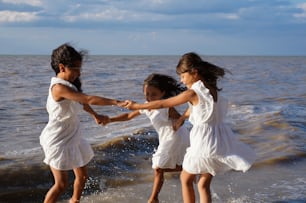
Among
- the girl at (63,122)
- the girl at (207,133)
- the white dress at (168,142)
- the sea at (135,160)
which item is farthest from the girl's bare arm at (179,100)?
the sea at (135,160)

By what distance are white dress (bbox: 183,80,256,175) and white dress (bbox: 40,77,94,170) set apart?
1108 mm

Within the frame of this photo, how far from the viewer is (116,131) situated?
9.62 metres

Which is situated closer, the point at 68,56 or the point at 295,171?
the point at 68,56

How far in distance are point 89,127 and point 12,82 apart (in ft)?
35.7

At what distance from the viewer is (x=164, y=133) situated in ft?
16.8

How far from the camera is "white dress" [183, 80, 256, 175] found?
4266mm

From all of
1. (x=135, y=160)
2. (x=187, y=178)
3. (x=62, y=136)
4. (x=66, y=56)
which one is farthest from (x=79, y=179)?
(x=135, y=160)

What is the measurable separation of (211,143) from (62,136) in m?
1.41

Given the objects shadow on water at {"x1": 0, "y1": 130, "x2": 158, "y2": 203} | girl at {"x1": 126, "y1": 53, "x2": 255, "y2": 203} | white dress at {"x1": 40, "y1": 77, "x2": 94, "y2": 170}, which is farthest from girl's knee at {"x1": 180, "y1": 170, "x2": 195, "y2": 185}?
shadow on water at {"x1": 0, "y1": 130, "x2": 158, "y2": 203}

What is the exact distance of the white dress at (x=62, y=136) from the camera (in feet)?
14.9

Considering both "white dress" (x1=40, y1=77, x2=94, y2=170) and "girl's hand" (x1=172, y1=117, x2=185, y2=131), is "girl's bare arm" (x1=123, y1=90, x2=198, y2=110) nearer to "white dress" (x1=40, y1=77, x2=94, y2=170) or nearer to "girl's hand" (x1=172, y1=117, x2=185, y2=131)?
"girl's hand" (x1=172, y1=117, x2=185, y2=131)

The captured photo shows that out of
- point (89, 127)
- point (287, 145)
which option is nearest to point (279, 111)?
point (287, 145)

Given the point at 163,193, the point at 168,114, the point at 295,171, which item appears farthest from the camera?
the point at 295,171

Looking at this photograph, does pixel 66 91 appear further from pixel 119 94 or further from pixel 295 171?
pixel 119 94
